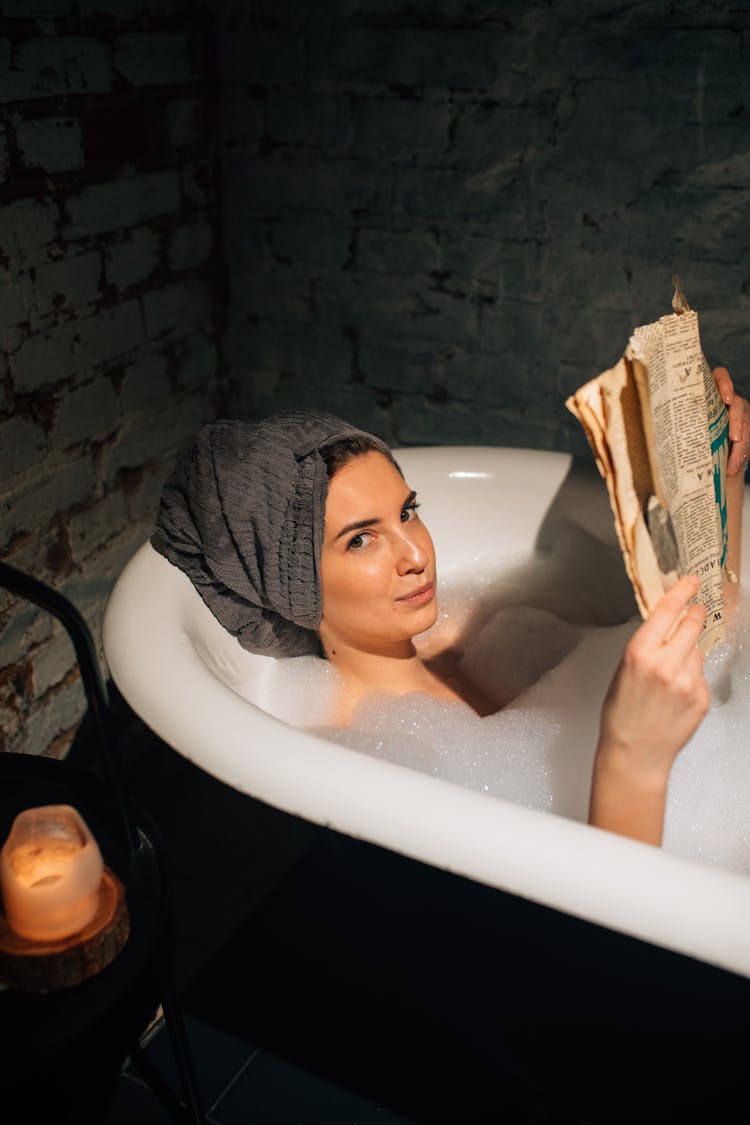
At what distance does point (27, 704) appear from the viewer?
1739 millimetres

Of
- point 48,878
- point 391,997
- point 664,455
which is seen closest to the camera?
point 48,878

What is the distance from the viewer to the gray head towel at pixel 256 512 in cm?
117

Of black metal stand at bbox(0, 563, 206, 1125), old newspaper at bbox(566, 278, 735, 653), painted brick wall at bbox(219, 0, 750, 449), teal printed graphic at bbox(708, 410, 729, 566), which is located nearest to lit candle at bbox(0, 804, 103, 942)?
black metal stand at bbox(0, 563, 206, 1125)

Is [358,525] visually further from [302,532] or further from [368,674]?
[368,674]

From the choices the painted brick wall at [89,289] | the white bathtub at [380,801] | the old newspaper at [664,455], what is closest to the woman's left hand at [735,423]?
the old newspaper at [664,455]

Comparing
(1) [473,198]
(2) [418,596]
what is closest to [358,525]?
(2) [418,596]

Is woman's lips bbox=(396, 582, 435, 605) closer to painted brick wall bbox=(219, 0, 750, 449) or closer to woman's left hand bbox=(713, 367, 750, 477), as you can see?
woman's left hand bbox=(713, 367, 750, 477)

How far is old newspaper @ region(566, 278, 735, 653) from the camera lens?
35.6 inches

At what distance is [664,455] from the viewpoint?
1001 millimetres

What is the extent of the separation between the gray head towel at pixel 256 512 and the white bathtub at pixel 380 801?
0.27 feet

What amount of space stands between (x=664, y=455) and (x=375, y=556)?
37 cm

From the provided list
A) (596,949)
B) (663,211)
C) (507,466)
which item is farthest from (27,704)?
(663,211)

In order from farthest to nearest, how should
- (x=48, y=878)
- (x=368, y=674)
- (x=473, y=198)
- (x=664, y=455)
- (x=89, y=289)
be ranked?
1. (x=473, y=198)
2. (x=89, y=289)
3. (x=368, y=674)
4. (x=664, y=455)
5. (x=48, y=878)

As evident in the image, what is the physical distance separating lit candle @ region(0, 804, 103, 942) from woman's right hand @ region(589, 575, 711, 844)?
1.59ft
